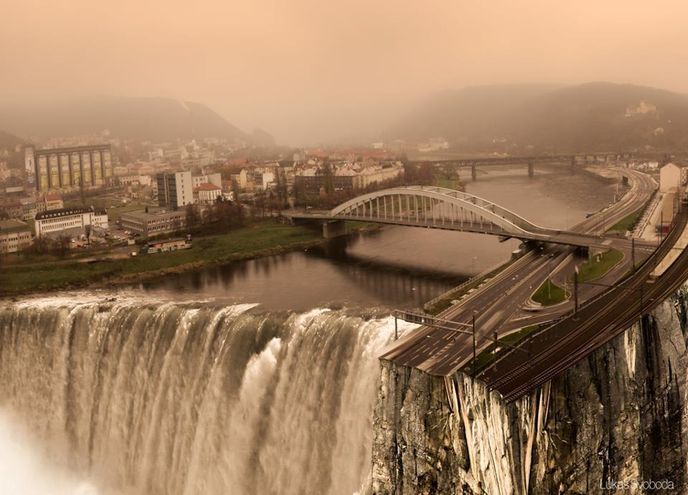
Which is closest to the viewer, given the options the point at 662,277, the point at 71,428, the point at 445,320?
the point at 445,320

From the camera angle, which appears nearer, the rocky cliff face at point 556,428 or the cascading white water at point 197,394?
the rocky cliff face at point 556,428

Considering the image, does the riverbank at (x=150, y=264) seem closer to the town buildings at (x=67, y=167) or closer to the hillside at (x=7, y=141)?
the town buildings at (x=67, y=167)

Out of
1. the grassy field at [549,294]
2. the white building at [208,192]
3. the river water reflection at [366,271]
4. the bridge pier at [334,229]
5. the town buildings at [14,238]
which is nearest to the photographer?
the grassy field at [549,294]

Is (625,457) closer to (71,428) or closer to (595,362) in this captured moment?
(595,362)

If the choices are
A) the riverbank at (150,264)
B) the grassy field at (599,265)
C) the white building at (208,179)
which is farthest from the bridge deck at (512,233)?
the white building at (208,179)

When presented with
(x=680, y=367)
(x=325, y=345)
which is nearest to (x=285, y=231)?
(x=325, y=345)

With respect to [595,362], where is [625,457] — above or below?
below
